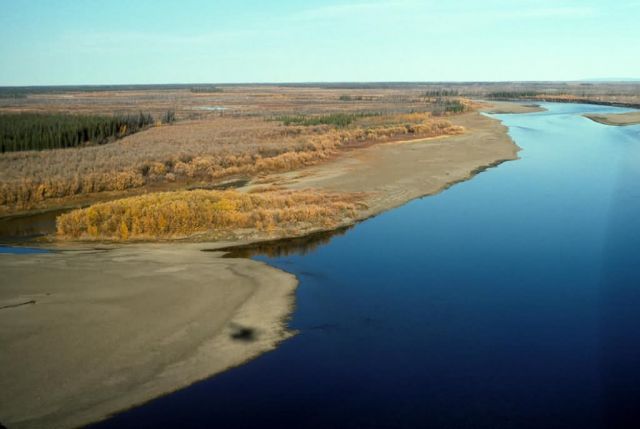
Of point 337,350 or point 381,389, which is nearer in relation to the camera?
point 381,389

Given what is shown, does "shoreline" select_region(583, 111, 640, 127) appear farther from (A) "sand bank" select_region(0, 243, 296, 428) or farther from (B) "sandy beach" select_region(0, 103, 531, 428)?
(A) "sand bank" select_region(0, 243, 296, 428)

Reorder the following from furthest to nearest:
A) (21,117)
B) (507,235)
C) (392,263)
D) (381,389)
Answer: (21,117) < (507,235) < (392,263) < (381,389)

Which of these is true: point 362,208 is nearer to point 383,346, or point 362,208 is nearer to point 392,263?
point 392,263

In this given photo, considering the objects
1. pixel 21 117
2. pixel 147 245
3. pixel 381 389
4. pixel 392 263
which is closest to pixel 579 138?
pixel 392 263

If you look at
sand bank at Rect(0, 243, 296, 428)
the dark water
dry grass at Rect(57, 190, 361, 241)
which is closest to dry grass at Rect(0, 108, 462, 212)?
dry grass at Rect(57, 190, 361, 241)

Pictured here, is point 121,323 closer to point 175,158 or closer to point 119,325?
point 119,325

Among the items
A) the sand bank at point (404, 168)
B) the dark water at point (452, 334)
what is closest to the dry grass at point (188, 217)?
the dark water at point (452, 334)

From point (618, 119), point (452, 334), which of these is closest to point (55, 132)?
point (452, 334)
